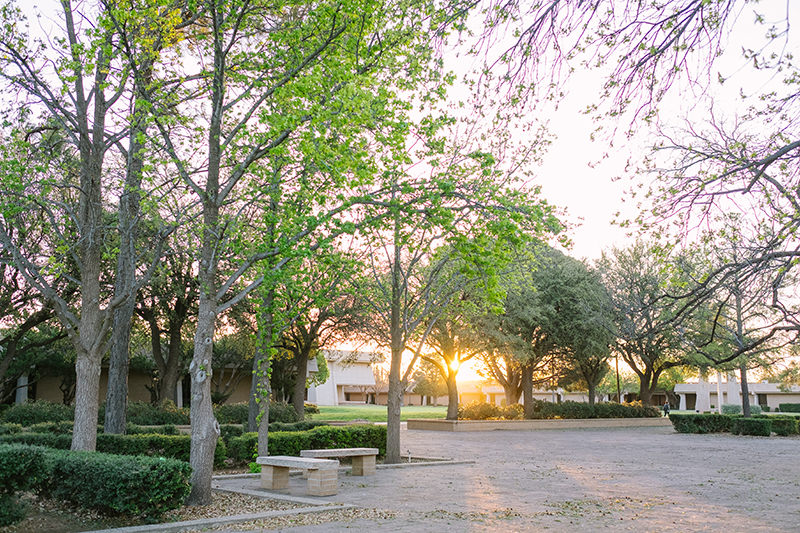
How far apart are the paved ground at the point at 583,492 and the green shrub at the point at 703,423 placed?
35.1ft

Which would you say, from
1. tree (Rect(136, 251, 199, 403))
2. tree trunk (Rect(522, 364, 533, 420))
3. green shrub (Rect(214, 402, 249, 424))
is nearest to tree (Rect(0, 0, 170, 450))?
tree (Rect(136, 251, 199, 403))


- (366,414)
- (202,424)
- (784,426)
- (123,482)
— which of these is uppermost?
(202,424)

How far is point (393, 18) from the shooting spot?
9.09 m

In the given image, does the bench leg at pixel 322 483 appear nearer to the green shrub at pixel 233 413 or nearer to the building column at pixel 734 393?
the green shrub at pixel 233 413

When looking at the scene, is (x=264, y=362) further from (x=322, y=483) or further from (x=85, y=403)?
(x=85, y=403)

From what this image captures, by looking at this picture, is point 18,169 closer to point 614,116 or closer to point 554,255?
point 614,116

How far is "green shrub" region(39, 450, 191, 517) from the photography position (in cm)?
717

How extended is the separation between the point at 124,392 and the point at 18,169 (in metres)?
6.33

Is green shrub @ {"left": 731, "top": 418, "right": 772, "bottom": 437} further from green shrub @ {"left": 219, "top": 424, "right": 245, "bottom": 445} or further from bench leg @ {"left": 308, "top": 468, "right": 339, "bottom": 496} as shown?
bench leg @ {"left": 308, "top": 468, "right": 339, "bottom": 496}

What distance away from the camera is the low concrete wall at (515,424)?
30359mm

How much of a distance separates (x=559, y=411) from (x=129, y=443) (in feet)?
90.8

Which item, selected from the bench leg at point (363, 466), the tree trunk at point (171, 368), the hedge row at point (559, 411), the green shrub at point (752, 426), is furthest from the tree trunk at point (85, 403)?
the green shrub at point (752, 426)

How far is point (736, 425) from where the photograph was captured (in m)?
28.5

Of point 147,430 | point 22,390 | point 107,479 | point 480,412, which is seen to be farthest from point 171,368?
point 107,479
